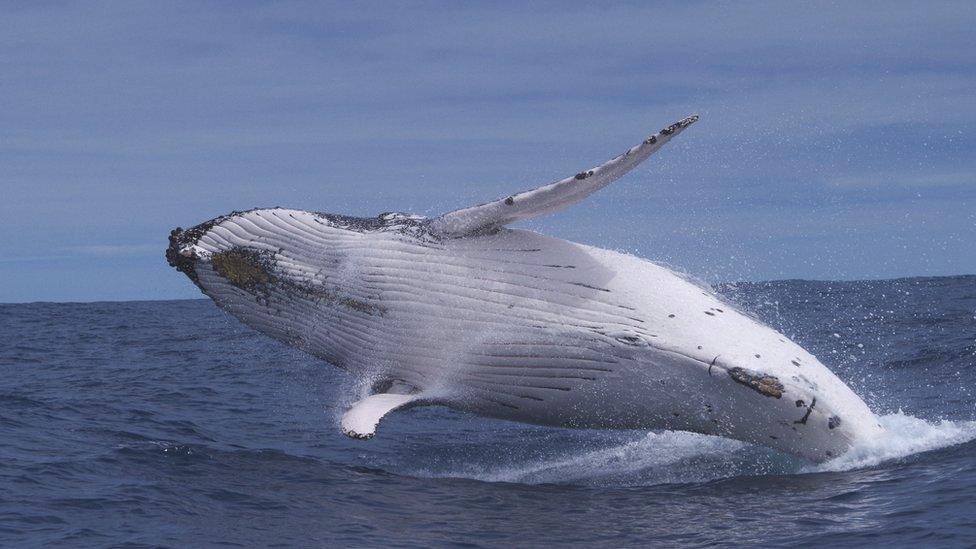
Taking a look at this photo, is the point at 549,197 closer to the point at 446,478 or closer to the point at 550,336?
the point at 550,336

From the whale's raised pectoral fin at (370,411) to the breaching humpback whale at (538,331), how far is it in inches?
0.7

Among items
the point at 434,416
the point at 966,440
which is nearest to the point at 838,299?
the point at 434,416

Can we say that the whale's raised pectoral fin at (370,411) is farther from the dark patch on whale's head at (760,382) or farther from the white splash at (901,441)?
the white splash at (901,441)

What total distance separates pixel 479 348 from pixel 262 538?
276 centimetres

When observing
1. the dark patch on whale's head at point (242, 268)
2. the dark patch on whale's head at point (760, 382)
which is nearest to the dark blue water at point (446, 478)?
the dark patch on whale's head at point (760, 382)

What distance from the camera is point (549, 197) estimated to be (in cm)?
953

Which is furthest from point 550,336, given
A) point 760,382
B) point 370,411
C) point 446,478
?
point 446,478

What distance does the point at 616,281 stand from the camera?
997cm

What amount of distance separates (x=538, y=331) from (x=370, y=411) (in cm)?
182

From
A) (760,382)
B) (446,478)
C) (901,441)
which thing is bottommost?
(446,478)

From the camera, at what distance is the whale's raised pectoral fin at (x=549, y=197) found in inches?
357

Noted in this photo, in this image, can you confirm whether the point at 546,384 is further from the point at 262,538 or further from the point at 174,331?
the point at 174,331

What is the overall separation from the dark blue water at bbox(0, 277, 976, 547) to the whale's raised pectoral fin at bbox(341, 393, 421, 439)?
2.75ft

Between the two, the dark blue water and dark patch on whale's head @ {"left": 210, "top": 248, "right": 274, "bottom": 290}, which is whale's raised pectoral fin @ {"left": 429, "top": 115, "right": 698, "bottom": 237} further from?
the dark blue water
